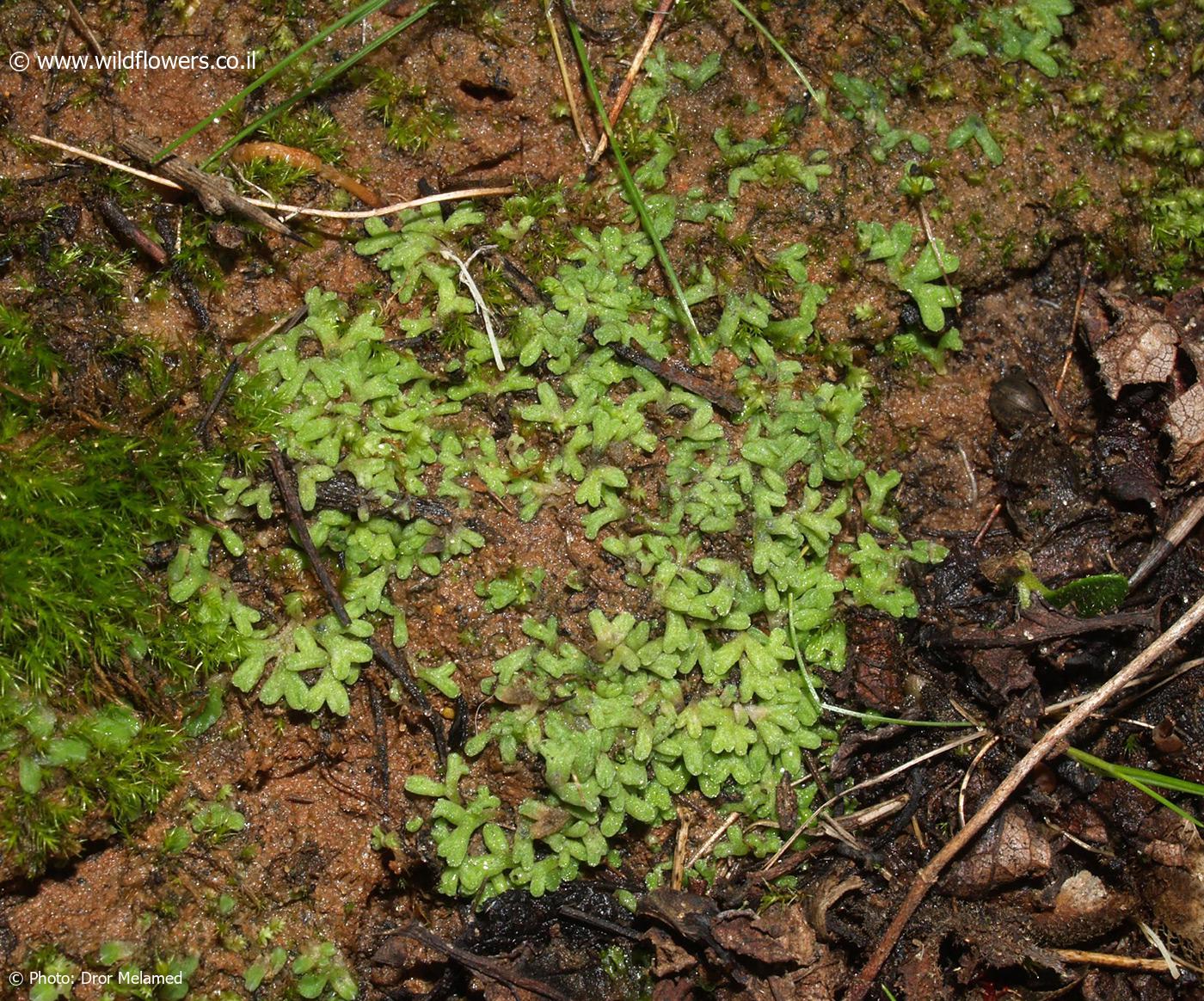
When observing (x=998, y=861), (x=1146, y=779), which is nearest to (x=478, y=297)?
(x=998, y=861)

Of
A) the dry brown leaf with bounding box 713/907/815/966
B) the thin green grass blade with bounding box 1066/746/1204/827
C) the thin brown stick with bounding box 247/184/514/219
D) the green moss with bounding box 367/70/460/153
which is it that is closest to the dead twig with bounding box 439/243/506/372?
the thin brown stick with bounding box 247/184/514/219

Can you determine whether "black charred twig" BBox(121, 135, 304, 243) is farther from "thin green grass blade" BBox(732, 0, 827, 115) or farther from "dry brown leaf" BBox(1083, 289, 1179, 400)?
"dry brown leaf" BBox(1083, 289, 1179, 400)

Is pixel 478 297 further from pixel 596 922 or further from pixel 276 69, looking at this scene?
pixel 596 922

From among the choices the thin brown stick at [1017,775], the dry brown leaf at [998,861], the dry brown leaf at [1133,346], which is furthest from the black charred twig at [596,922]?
the dry brown leaf at [1133,346]

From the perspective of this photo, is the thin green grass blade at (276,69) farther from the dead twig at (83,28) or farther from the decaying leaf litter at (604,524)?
the dead twig at (83,28)

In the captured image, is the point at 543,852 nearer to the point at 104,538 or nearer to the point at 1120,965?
the point at 104,538

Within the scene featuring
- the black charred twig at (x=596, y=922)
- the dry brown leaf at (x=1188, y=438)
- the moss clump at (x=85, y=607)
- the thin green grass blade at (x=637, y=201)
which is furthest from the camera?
the dry brown leaf at (x=1188, y=438)
